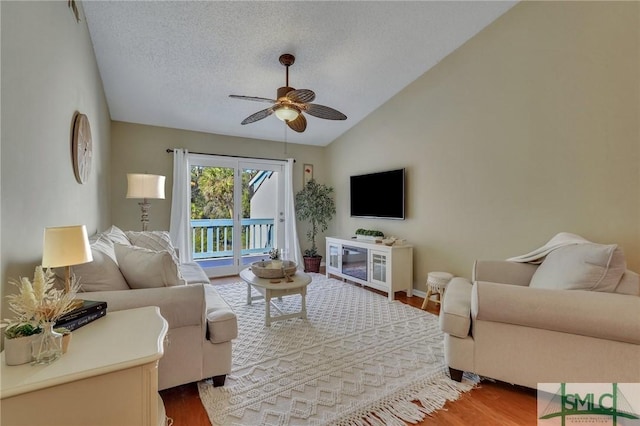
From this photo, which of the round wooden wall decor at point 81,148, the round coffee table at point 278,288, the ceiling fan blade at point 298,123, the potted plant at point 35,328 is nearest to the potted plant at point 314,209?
the ceiling fan blade at point 298,123

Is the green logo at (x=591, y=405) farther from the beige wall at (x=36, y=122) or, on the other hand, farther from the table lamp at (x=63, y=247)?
the beige wall at (x=36, y=122)

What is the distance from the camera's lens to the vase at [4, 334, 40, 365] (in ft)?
3.02

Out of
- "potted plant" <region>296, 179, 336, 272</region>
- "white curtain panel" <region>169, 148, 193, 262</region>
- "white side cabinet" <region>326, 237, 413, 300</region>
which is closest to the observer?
"white side cabinet" <region>326, 237, 413, 300</region>

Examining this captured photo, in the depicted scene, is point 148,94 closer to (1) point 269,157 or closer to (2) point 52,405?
(1) point 269,157

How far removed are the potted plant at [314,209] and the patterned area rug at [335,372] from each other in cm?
188

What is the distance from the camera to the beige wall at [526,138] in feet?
7.04

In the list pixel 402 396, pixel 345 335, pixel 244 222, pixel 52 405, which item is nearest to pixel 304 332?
pixel 345 335

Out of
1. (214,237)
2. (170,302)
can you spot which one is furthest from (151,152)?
(170,302)

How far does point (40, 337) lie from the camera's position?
37.4 inches

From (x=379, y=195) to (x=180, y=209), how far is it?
9.59ft

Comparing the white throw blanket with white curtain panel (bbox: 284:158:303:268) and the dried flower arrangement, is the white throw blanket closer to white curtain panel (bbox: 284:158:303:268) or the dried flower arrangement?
the dried flower arrangement

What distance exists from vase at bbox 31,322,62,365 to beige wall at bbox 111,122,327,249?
3509mm

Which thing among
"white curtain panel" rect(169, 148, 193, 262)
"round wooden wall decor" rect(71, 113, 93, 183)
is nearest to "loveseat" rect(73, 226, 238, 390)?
"round wooden wall decor" rect(71, 113, 93, 183)

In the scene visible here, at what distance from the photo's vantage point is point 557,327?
159cm
